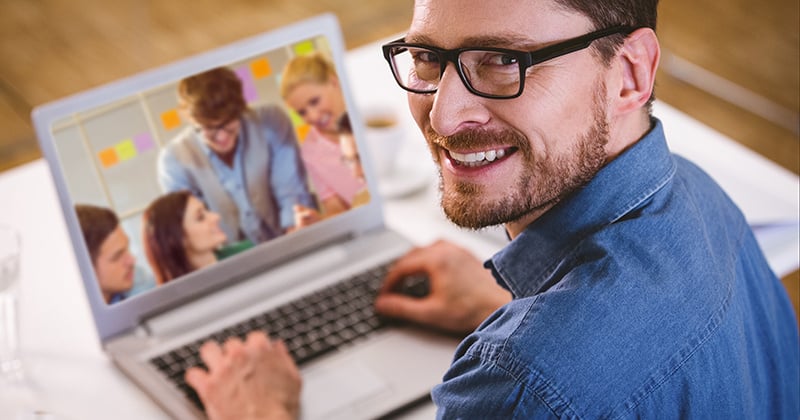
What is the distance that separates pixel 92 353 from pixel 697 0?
2902 millimetres

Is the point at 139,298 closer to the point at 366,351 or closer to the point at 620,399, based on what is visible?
the point at 366,351

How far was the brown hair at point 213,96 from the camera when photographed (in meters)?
1.30

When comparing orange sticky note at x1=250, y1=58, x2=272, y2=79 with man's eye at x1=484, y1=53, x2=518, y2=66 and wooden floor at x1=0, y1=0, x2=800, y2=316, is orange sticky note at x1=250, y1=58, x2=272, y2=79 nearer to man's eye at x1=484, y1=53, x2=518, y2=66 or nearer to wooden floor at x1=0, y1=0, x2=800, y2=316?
man's eye at x1=484, y1=53, x2=518, y2=66

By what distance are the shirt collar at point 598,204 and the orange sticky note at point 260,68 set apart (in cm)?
49

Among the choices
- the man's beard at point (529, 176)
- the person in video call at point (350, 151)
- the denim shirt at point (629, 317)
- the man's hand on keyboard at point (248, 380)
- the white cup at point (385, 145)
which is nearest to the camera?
the denim shirt at point (629, 317)

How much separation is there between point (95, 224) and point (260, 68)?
30 cm

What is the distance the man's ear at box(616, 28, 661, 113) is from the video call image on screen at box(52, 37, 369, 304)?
52 centimetres

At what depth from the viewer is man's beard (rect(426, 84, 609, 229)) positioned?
0.96m

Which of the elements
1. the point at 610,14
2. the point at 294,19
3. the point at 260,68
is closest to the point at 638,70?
the point at 610,14

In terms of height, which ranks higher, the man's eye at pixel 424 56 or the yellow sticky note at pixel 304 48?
the yellow sticky note at pixel 304 48

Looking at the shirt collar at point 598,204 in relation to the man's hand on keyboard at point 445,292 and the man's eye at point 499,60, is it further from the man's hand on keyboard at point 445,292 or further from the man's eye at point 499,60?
the man's hand on keyboard at point 445,292

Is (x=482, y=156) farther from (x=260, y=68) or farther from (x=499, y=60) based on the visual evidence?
(x=260, y=68)

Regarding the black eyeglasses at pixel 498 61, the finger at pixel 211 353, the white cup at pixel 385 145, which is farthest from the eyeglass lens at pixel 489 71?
the white cup at pixel 385 145

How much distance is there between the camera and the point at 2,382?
1268 millimetres
